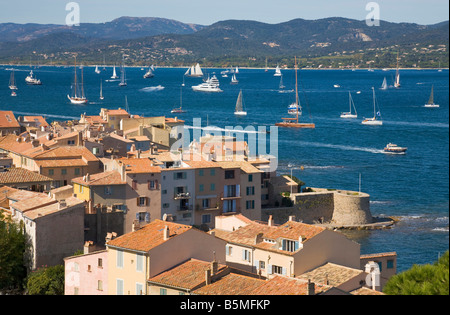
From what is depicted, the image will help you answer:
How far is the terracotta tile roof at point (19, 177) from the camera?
35.9 metres

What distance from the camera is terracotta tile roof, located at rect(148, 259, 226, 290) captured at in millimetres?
20594

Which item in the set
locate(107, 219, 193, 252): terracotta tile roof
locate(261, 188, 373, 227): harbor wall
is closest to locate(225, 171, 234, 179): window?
locate(261, 188, 373, 227): harbor wall

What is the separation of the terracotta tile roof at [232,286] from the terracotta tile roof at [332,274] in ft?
8.12

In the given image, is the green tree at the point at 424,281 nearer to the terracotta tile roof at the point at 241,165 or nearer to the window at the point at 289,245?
the window at the point at 289,245

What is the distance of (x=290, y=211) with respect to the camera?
4238 cm

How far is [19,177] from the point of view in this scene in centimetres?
3638

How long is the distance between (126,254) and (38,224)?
19.7 ft

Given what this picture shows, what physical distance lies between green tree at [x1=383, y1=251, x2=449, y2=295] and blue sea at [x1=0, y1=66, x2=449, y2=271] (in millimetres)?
3740

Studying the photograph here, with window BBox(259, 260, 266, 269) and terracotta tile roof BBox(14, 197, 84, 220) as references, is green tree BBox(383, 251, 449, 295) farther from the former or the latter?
terracotta tile roof BBox(14, 197, 84, 220)

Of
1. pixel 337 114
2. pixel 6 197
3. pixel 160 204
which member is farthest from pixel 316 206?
pixel 337 114

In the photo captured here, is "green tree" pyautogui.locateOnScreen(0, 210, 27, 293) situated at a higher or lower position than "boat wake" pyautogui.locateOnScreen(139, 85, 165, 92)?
higher

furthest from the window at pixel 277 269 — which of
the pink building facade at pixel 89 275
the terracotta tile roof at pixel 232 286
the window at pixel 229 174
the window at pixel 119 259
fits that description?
the window at pixel 229 174

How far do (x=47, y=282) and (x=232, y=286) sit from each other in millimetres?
7441

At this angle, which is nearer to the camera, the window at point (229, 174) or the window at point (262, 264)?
the window at point (262, 264)
